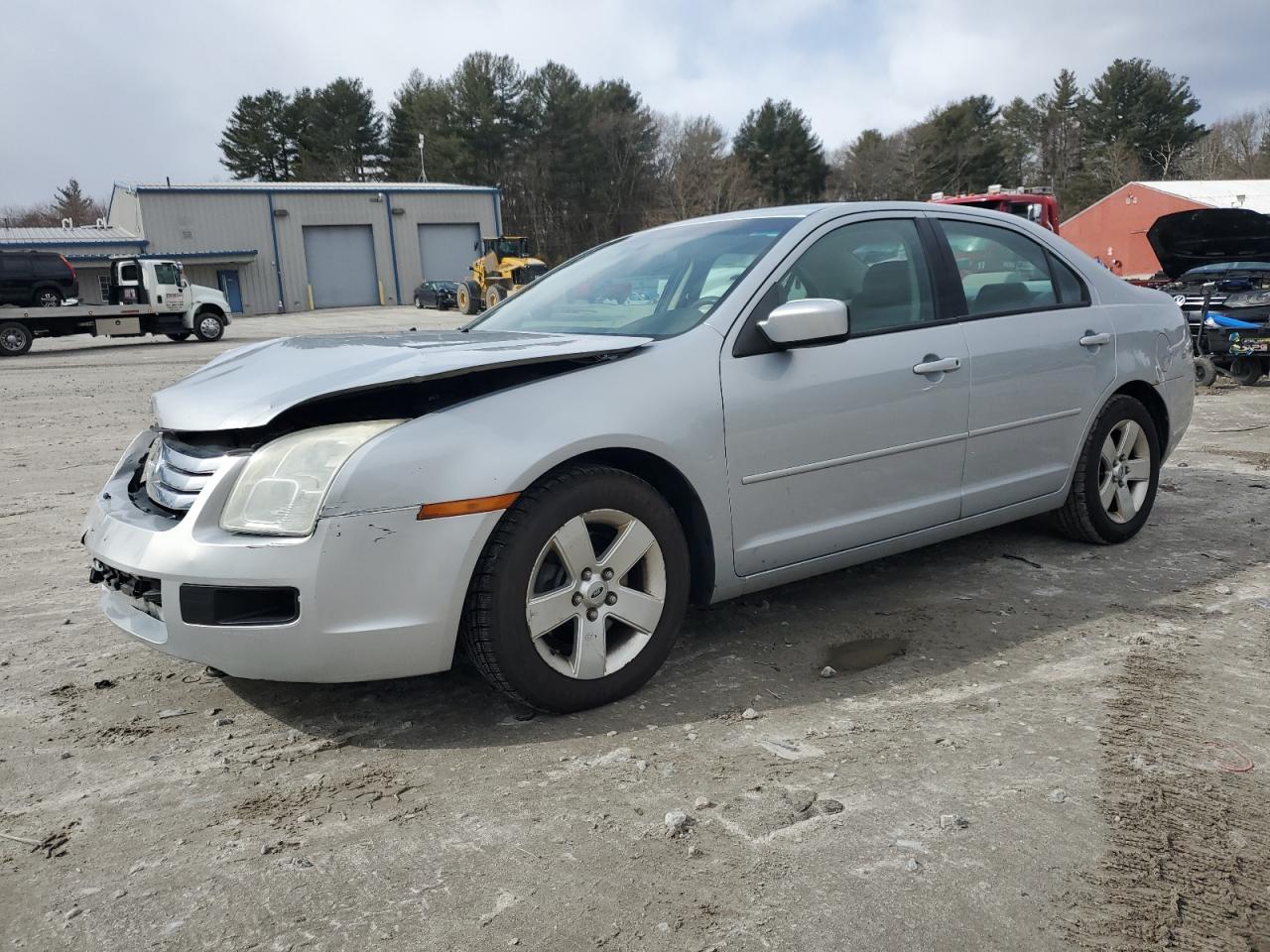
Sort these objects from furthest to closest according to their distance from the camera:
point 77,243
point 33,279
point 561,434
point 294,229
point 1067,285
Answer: point 294,229 → point 77,243 → point 33,279 → point 1067,285 → point 561,434

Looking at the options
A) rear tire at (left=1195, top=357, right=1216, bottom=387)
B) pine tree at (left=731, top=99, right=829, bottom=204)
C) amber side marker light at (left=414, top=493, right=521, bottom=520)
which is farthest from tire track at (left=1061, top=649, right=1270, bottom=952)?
pine tree at (left=731, top=99, right=829, bottom=204)

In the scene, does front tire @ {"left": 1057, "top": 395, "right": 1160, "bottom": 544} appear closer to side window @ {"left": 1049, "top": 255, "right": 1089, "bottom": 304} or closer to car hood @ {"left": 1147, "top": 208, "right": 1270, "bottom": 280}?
side window @ {"left": 1049, "top": 255, "right": 1089, "bottom": 304}

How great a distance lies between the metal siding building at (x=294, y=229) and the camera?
4388 cm

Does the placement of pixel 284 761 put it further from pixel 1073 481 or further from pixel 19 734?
pixel 1073 481

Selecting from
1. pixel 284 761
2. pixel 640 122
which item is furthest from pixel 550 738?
pixel 640 122

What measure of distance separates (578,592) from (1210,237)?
1133 cm

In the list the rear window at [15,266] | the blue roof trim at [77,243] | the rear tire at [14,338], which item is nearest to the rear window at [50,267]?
the rear window at [15,266]

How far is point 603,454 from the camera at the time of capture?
10.1 ft

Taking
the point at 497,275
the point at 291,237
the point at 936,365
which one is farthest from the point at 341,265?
the point at 936,365

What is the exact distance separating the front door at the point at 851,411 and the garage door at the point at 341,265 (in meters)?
46.5

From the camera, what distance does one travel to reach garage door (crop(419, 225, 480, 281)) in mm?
49344

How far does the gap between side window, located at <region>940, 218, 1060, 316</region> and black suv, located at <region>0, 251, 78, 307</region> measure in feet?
83.5

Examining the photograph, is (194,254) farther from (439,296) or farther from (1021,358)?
(1021,358)

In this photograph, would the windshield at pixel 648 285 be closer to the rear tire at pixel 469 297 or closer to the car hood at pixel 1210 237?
the car hood at pixel 1210 237
